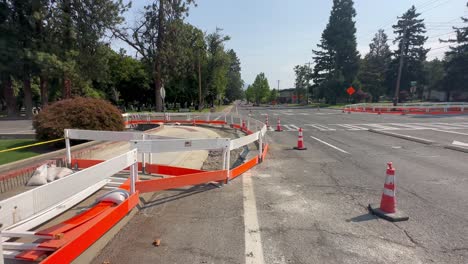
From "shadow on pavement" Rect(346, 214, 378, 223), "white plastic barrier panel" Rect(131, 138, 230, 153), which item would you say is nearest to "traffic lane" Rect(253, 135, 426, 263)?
"shadow on pavement" Rect(346, 214, 378, 223)

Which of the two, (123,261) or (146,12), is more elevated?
(146,12)

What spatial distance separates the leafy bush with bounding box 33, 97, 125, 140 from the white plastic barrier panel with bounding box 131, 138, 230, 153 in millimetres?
7393

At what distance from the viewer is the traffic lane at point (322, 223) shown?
11.5 ft

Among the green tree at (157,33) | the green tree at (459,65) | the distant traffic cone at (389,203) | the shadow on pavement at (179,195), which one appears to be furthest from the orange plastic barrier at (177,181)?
the green tree at (459,65)

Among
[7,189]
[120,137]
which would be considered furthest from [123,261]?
[7,189]

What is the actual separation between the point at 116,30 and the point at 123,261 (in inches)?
1693

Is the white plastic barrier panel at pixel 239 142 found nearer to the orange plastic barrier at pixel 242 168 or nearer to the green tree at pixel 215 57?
the orange plastic barrier at pixel 242 168

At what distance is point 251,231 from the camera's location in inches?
162

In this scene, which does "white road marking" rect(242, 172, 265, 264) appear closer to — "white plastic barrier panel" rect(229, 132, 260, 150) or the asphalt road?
the asphalt road

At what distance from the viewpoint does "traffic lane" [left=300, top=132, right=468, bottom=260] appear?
404 centimetres

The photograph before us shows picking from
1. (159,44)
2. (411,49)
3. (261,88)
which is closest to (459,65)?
(411,49)

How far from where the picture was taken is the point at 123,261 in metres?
3.30

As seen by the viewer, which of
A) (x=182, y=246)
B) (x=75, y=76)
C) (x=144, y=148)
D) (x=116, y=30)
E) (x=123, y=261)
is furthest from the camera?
(x=116, y=30)

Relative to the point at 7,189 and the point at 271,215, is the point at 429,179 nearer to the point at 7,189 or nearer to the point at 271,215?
the point at 271,215
